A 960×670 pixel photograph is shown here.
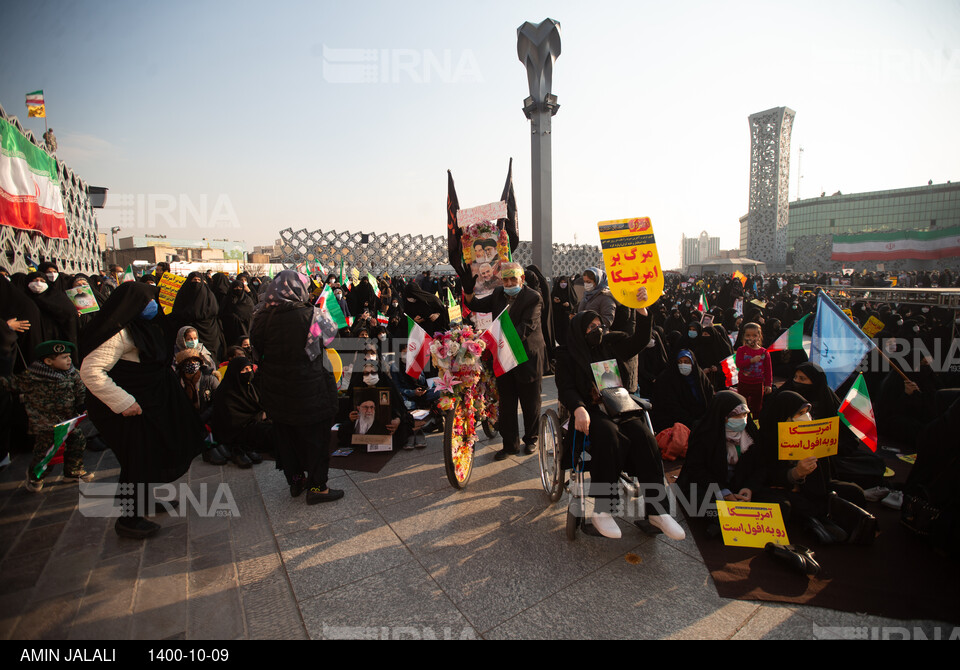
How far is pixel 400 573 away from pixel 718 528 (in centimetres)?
217

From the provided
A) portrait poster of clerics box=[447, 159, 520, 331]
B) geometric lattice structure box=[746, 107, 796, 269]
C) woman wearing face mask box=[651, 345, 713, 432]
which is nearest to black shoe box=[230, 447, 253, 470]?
portrait poster of clerics box=[447, 159, 520, 331]

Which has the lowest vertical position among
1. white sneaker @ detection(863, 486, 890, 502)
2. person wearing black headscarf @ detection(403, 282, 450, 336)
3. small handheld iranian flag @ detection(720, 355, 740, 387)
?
white sneaker @ detection(863, 486, 890, 502)

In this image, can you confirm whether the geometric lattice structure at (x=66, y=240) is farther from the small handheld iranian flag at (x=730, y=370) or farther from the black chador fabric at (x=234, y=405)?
the small handheld iranian flag at (x=730, y=370)

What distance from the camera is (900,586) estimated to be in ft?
8.06

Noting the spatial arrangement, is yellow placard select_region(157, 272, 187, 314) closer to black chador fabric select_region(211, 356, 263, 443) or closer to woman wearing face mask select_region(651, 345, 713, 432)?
black chador fabric select_region(211, 356, 263, 443)

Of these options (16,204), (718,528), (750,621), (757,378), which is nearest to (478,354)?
(718,528)

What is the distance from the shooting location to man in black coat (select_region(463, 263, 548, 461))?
13.4 feet

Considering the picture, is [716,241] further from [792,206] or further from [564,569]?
[564,569]

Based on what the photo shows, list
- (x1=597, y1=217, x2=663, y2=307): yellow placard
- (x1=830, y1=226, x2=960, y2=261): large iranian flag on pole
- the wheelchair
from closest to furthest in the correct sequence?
the wheelchair
(x1=597, y1=217, x2=663, y2=307): yellow placard
(x1=830, y1=226, x2=960, y2=261): large iranian flag on pole

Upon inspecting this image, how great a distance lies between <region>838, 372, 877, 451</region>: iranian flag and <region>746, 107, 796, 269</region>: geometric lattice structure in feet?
192

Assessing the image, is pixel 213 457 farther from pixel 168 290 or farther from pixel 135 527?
pixel 168 290

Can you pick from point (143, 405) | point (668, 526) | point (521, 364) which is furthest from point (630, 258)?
point (143, 405)

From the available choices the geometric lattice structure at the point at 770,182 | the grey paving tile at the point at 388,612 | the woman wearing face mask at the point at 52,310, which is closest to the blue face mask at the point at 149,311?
the grey paving tile at the point at 388,612

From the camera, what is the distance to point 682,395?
477 centimetres
